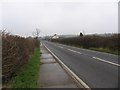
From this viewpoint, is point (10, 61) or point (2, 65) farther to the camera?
point (10, 61)

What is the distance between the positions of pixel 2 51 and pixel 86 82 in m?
3.63

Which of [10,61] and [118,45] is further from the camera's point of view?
[118,45]

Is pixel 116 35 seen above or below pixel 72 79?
above

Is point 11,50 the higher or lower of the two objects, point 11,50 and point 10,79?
the higher

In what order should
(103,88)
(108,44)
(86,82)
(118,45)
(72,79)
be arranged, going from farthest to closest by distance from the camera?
(108,44) → (118,45) → (72,79) → (86,82) → (103,88)

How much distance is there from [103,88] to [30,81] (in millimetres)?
3007

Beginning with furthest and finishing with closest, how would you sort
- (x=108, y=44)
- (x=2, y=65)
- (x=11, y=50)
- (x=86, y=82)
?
(x=108, y=44), (x=86, y=82), (x=11, y=50), (x=2, y=65)

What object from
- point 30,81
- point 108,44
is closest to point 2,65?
point 30,81

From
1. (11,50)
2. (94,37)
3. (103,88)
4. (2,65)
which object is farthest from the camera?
(94,37)

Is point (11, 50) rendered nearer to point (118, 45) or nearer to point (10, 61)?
point (10, 61)

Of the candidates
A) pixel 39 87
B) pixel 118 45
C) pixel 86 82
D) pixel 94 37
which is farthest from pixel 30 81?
pixel 94 37

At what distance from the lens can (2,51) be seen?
822 cm

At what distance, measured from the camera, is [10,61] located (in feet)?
29.6

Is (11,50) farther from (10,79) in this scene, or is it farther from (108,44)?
(108,44)
